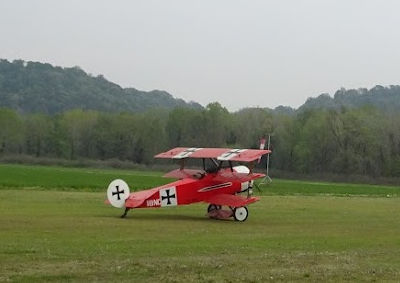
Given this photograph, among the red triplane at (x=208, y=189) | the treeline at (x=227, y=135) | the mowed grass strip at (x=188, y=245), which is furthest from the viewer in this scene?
the treeline at (x=227, y=135)

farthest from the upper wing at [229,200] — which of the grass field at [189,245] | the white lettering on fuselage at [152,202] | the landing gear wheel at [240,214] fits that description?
the white lettering on fuselage at [152,202]

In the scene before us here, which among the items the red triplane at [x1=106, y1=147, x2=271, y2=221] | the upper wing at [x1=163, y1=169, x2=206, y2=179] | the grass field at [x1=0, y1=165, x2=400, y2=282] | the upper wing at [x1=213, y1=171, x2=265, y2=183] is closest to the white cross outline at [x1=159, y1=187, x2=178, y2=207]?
the red triplane at [x1=106, y1=147, x2=271, y2=221]

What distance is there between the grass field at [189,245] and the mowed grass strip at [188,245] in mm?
15

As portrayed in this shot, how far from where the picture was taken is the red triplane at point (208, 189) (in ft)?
62.5

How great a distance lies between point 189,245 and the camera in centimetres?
1306

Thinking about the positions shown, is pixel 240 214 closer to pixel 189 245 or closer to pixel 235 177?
pixel 235 177

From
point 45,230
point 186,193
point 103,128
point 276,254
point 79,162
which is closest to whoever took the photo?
point 276,254

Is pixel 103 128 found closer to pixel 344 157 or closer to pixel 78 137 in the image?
pixel 78 137

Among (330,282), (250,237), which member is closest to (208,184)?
(250,237)

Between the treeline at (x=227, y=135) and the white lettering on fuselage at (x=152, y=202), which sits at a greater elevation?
the treeline at (x=227, y=135)

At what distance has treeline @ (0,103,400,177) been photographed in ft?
280

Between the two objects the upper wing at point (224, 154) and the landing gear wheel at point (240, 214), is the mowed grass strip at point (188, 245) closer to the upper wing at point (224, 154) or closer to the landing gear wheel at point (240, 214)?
the landing gear wheel at point (240, 214)

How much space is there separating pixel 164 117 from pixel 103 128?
11.7 meters

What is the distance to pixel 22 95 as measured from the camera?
178125 millimetres
